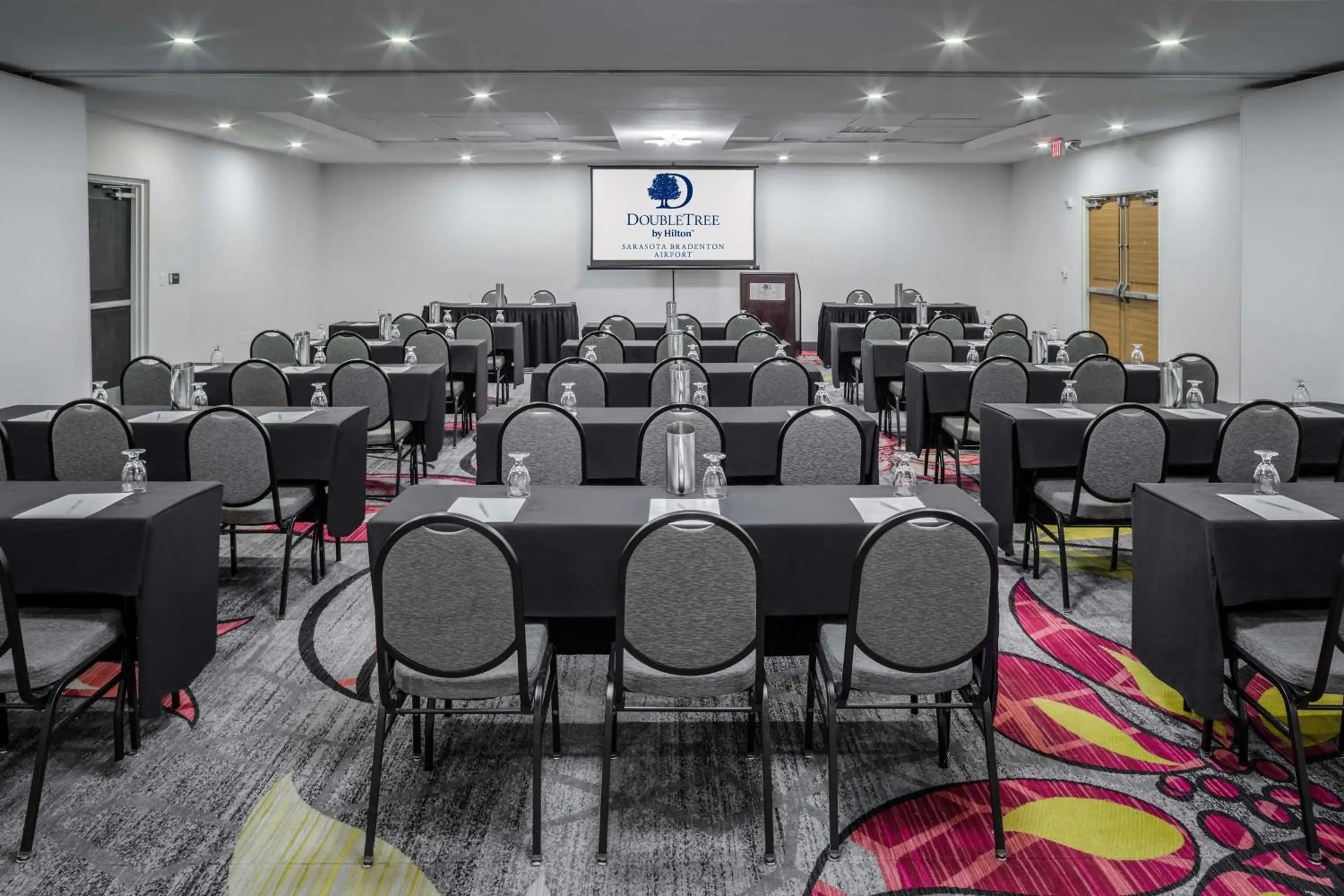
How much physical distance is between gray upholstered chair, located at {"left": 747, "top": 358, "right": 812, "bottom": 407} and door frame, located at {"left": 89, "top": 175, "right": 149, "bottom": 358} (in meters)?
7.97

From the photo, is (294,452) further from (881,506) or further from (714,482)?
(881,506)

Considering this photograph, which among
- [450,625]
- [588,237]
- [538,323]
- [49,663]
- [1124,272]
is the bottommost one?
[49,663]

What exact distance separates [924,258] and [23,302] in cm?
1362

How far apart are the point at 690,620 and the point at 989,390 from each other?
471 centimetres

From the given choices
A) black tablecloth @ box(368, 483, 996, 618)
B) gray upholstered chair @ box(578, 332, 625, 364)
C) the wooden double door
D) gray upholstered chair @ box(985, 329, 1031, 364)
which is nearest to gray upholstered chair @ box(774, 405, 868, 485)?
black tablecloth @ box(368, 483, 996, 618)

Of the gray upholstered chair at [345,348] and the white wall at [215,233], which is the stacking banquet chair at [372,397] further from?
the white wall at [215,233]

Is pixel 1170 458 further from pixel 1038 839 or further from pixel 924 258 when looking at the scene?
pixel 924 258

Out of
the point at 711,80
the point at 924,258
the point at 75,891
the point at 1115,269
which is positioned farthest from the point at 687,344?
the point at 924,258

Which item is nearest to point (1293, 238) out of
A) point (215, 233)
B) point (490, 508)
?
point (490, 508)

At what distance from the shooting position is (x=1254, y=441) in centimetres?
514

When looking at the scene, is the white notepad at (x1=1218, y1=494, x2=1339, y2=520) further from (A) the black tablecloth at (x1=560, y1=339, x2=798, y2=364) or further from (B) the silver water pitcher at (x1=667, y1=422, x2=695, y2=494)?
(A) the black tablecloth at (x1=560, y1=339, x2=798, y2=364)

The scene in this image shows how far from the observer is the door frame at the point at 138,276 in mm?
11750

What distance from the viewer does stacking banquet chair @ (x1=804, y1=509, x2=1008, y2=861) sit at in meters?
2.88

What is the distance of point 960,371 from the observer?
760cm
